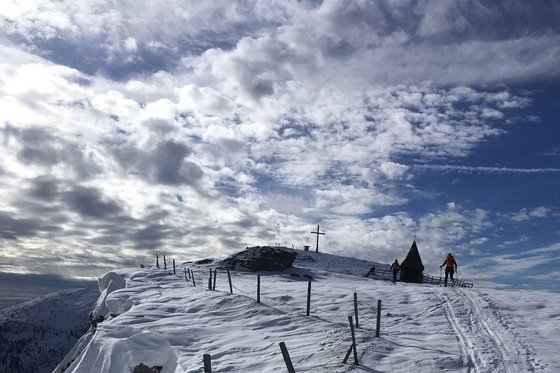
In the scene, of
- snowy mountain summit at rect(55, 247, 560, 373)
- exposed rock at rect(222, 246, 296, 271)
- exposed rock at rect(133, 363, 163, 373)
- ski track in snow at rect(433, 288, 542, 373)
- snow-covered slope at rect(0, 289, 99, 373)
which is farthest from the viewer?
snow-covered slope at rect(0, 289, 99, 373)

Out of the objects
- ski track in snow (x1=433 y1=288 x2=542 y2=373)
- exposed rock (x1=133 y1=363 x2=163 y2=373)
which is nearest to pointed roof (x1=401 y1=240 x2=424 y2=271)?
ski track in snow (x1=433 y1=288 x2=542 y2=373)

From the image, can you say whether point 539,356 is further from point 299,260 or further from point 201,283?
point 299,260

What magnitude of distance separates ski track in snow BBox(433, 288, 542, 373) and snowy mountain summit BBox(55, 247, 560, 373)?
4cm

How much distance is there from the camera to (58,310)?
175375mm

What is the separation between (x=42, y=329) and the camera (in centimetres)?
15875

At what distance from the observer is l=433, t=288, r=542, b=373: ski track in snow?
15617mm

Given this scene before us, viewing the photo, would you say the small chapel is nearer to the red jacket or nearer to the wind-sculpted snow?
the red jacket

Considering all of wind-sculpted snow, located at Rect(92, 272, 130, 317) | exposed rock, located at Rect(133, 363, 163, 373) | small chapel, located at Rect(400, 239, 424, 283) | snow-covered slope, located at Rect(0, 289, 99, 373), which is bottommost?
snow-covered slope, located at Rect(0, 289, 99, 373)

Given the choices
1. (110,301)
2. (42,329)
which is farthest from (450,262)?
(42,329)

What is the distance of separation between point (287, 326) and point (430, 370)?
8977 mm

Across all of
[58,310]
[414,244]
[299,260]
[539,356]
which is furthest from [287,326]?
[58,310]

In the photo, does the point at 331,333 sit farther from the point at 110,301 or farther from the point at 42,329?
the point at 42,329

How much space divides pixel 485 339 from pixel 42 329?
545 feet

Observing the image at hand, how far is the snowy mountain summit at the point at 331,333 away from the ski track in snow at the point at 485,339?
0.04 metres
